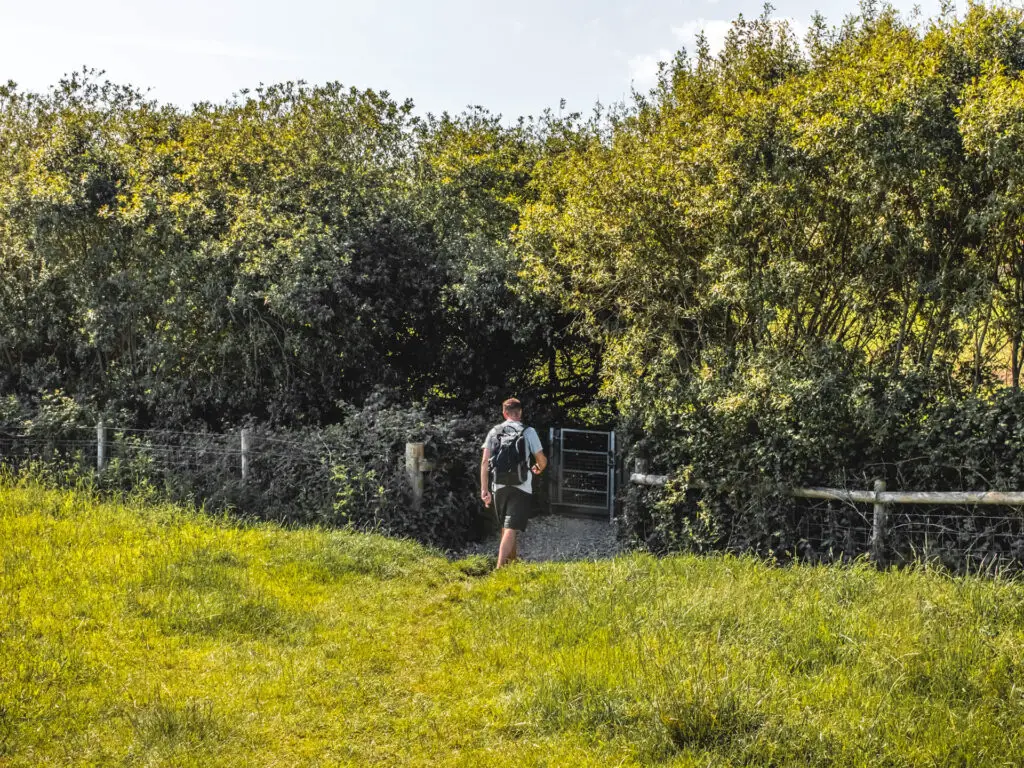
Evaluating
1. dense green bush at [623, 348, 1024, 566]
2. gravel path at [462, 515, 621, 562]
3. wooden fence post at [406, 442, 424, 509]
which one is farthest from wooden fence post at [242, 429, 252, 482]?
dense green bush at [623, 348, 1024, 566]

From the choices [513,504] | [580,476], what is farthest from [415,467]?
[580,476]

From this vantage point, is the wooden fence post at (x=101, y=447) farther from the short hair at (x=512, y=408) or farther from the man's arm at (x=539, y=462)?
the man's arm at (x=539, y=462)

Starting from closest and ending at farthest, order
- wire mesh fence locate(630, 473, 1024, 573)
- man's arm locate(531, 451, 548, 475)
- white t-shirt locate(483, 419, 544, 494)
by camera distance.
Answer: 1. wire mesh fence locate(630, 473, 1024, 573)
2. man's arm locate(531, 451, 548, 475)
3. white t-shirt locate(483, 419, 544, 494)

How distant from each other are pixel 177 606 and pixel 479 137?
1164 cm

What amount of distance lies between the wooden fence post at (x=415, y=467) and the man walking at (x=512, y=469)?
1.94 meters

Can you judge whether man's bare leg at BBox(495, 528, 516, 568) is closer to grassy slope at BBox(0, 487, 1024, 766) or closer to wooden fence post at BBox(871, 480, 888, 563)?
grassy slope at BBox(0, 487, 1024, 766)

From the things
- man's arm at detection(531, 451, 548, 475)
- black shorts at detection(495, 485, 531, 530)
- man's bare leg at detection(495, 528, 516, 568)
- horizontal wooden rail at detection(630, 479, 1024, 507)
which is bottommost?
man's bare leg at detection(495, 528, 516, 568)

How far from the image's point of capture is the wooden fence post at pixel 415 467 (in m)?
11.3

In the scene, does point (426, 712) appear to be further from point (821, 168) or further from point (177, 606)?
point (821, 168)

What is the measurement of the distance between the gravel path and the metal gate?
316 millimetres

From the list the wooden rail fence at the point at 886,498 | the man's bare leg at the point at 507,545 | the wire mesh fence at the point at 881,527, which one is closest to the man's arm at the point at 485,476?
the man's bare leg at the point at 507,545

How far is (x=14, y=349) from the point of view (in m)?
17.5

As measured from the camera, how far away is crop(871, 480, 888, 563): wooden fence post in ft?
28.7

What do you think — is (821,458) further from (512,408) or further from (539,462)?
(512,408)
